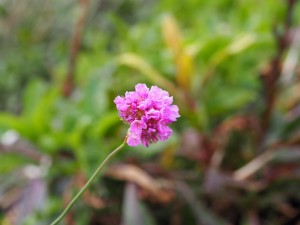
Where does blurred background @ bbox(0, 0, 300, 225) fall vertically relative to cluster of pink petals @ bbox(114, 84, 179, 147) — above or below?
above

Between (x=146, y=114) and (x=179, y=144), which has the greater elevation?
(x=179, y=144)

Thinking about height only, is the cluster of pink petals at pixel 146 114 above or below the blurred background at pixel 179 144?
below

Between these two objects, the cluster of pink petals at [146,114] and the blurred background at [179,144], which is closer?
the cluster of pink petals at [146,114]

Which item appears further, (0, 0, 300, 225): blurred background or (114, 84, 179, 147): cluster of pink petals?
(0, 0, 300, 225): blurred background

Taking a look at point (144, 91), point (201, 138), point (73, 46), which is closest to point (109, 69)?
point (73, 46)

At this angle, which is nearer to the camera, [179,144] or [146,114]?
[146,114]
